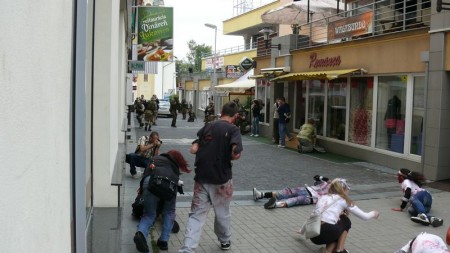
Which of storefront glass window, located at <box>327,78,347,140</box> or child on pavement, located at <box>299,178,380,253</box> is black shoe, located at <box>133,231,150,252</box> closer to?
child on pavement, located at <box>299,178,380,253</box>

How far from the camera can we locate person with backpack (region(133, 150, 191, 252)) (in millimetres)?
5855

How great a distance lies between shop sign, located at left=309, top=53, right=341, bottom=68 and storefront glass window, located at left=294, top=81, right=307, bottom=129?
6.31ft

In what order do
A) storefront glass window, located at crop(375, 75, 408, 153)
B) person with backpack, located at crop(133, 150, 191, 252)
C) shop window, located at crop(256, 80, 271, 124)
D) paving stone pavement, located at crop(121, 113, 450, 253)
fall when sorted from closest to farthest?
person with backpack, located at crop(133, 150, 191, 252) < paving stone pavement, located at crop(121, 113, 450, 253) < storefront glass window, located at crop(375, 75, 408, 153) < shop window, located at crop(256, 80, 271, 124)

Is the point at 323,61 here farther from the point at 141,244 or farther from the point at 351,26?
the point at 141,244

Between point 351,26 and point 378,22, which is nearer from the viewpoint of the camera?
point 378,22

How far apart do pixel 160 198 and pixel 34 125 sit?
166 inches

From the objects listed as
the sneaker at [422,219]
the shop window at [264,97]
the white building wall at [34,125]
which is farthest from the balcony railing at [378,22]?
the white building wall at [34,125]

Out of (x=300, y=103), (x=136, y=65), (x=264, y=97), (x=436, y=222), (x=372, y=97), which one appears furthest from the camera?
(x=264, y=97)

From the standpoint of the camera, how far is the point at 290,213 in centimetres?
823

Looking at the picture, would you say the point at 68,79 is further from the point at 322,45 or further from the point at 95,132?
the point at 322,45

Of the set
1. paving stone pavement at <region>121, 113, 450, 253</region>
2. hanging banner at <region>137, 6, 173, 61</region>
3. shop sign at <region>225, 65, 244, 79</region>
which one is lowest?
paving stone pavement at <region>121, 113, 450, 253</region>

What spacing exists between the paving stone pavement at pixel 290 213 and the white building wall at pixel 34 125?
144 inches

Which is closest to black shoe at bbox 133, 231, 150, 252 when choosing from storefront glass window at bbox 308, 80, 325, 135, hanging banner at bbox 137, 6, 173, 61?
hanging banner at bbox 137, 6, 173, 61

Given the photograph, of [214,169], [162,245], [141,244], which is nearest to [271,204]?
[162,245]
